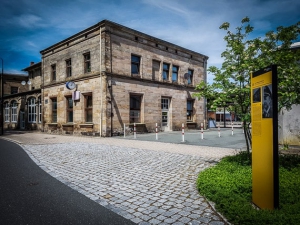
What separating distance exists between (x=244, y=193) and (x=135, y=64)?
15938 mm

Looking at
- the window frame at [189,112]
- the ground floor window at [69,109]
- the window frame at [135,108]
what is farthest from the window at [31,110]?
the window frame at [189,112]

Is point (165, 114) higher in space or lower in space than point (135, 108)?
lower

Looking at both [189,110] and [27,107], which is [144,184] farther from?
[27,107]

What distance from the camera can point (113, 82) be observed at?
1599 cm

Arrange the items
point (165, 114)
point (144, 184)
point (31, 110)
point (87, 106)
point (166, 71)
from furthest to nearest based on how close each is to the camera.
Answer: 1. point (31, 110)
2. point (166, 71)
3. point (165, 114)
4. point (87, 106)
5. point (144, 184)

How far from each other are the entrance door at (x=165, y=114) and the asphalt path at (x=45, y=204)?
15426 millimetres

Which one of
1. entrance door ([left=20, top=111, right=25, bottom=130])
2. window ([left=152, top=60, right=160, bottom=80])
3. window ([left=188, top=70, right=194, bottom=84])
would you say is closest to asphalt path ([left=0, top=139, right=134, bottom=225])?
window ([left=152, top=60, right=160, bottom=80])

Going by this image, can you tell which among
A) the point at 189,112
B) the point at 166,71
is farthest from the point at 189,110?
the point at 166,71

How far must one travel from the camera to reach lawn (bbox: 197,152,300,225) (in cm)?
269

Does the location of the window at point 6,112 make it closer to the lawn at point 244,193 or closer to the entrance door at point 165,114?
the entrance door at point 165,114

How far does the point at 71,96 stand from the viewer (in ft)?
60.3

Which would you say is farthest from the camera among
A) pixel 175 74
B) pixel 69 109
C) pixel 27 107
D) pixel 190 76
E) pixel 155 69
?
pixel 27 107

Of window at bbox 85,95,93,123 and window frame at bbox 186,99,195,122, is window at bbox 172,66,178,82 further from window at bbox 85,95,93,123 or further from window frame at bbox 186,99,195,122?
window at bbox 85,95,93,123

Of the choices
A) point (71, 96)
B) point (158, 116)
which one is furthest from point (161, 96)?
point (71, 96)
